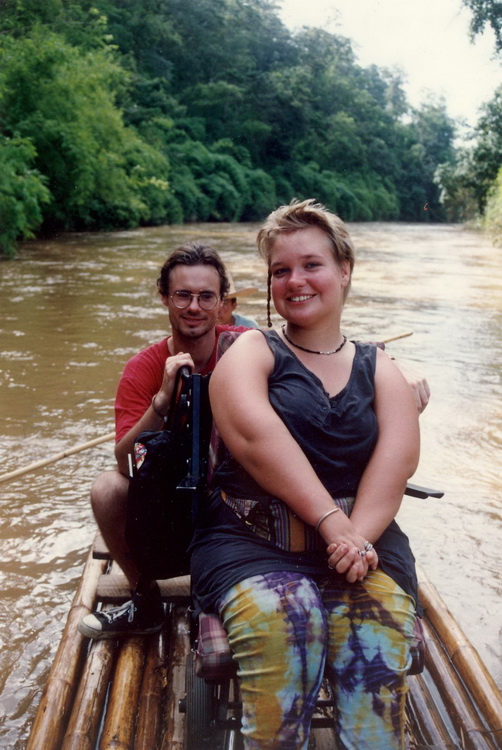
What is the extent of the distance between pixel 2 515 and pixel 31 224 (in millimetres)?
13459

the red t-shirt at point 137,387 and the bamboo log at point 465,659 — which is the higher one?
the red t-shirt at point 137,387

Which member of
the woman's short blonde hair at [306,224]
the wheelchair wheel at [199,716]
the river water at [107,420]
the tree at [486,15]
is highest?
the tree at [486,15]

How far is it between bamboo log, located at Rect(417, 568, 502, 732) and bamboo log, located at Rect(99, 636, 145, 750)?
0.90 meters

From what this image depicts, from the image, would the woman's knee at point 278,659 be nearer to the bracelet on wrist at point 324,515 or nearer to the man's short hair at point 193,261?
the bracelet on wrist at point 324,515

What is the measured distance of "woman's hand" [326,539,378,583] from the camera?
5.58ft

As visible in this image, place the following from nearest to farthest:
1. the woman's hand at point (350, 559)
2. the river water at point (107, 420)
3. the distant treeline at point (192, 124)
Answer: the woman's hand at point (350, 559) → the river water at point (107, 420) → the distant treeline at point (192, 124)

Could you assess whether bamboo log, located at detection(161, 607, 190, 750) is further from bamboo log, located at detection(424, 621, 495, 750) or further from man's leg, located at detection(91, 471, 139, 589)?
bamboo log, located at detection(424, 621, 495, 750)

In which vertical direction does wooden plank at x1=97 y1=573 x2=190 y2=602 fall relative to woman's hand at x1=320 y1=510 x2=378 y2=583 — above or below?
below

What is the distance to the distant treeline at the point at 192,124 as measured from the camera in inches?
730

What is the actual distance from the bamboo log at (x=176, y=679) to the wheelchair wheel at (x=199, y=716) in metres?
0.10

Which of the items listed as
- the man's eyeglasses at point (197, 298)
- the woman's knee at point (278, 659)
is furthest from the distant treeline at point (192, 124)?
the woman's knee at point (278, 659)

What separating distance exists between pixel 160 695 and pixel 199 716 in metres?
0.35

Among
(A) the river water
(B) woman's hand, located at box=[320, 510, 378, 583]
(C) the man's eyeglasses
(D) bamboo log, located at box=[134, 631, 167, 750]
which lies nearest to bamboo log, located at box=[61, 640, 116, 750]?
(D) bamboo log, located at box=[134, 631, 167, 750]

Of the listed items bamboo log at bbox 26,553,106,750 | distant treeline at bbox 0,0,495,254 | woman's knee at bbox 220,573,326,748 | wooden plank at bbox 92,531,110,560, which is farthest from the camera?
distant treeline at bbox 0,0,495,254
